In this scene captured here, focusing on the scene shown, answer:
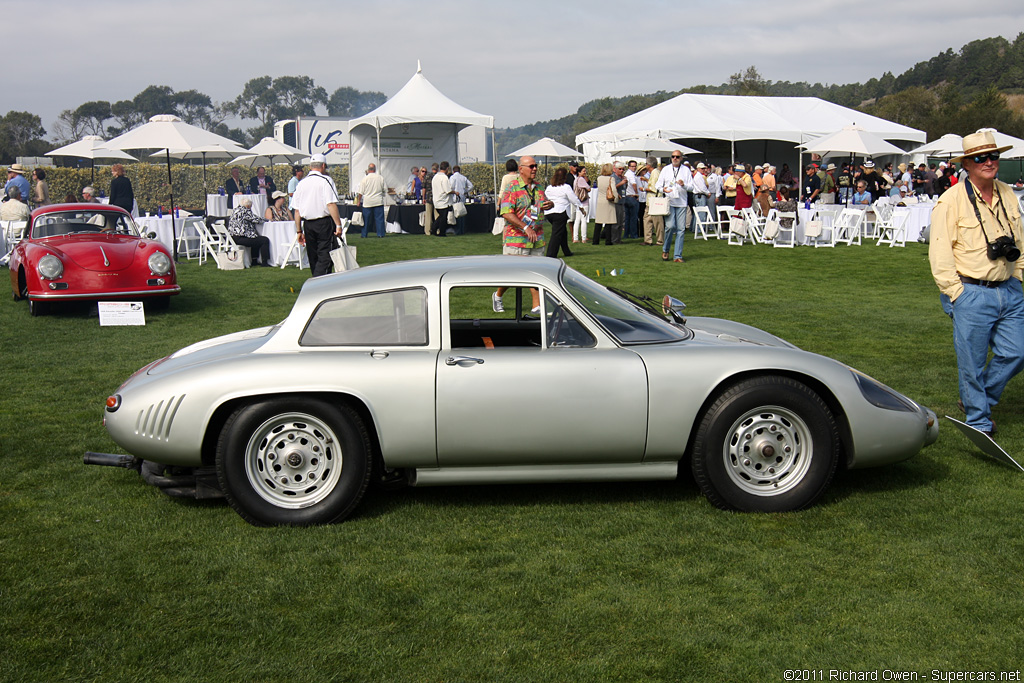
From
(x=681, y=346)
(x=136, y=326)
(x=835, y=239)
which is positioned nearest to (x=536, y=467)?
(x=681, y=346)

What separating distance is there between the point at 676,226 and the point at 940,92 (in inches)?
2433

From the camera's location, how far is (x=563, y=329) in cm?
466

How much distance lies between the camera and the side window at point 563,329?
4.64 meters

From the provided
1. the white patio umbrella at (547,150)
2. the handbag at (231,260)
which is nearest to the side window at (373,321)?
the handbag at (231,260)

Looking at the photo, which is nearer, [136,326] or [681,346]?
[681,346]

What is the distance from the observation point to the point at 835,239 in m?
20.1

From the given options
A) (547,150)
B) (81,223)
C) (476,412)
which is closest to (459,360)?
(476,412)

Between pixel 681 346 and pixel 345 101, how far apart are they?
191 metres

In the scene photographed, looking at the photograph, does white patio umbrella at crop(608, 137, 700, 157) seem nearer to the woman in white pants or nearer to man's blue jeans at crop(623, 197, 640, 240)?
man's blue jeans at crop(623, 197, 640, 240)

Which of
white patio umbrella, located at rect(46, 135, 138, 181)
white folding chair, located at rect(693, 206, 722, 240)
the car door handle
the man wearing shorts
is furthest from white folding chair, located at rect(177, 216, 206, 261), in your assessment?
the car door handle

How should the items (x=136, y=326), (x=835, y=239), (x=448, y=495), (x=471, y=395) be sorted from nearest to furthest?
(x=471, y=395) < (x=448, y=495) < (x=136, y=326) < (x=835, y=239)

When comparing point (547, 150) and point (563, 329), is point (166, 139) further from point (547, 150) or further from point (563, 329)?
point (563, 329)

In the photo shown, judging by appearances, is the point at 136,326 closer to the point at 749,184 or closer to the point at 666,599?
the point at 666,599

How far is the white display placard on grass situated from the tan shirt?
28.1ft
